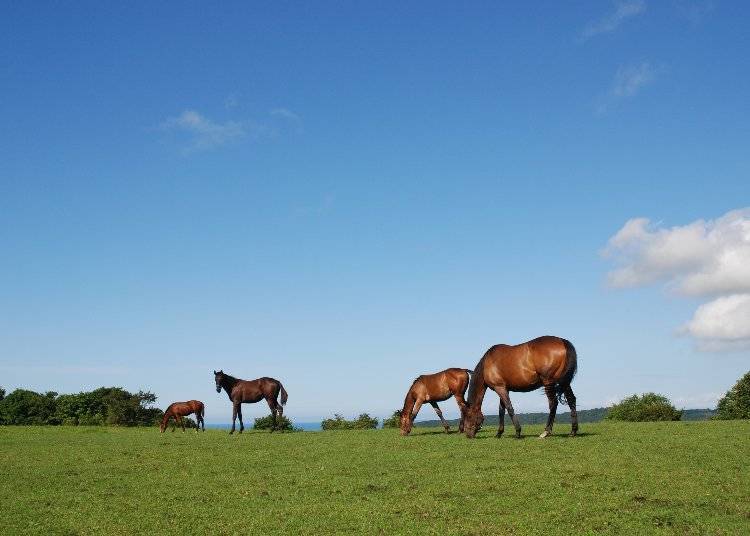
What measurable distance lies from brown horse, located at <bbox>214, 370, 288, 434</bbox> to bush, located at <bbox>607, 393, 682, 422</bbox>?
66.7 ft

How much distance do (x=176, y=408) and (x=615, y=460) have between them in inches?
1210

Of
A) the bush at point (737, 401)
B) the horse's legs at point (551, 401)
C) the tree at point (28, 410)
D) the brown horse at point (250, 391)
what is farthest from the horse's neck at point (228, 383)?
the tree at point (28, 410)

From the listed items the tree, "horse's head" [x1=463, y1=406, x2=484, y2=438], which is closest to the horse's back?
"horse's head" [x1=463, y1=406, x2=484, y2=438]

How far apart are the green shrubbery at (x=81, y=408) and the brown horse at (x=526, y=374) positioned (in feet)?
161

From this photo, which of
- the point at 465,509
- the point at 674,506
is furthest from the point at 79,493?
the point at 674,506

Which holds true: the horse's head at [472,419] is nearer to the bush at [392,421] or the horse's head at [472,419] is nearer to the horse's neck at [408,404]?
the horse's neck at [408,404]

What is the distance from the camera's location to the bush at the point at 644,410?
3447 centimetres

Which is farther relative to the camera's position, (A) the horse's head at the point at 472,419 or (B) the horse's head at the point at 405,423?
(B) the horse's head at the point at 405,423

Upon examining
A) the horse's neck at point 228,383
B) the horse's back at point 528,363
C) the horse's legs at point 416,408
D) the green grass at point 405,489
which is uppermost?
the horse's neck at point 228,383

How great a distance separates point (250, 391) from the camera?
1204 inches

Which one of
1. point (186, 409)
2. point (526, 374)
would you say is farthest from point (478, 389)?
point (186, 409)

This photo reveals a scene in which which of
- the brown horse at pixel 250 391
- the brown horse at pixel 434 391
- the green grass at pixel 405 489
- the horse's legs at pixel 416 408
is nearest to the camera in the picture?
the green grass at pixel 405 489

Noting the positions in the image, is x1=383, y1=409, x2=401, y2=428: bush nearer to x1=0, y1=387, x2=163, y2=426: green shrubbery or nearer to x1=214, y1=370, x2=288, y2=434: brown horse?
x1=214, y1=370, x2=288, y2=434: brown horse

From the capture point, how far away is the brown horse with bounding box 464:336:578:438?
1741 centimetres
